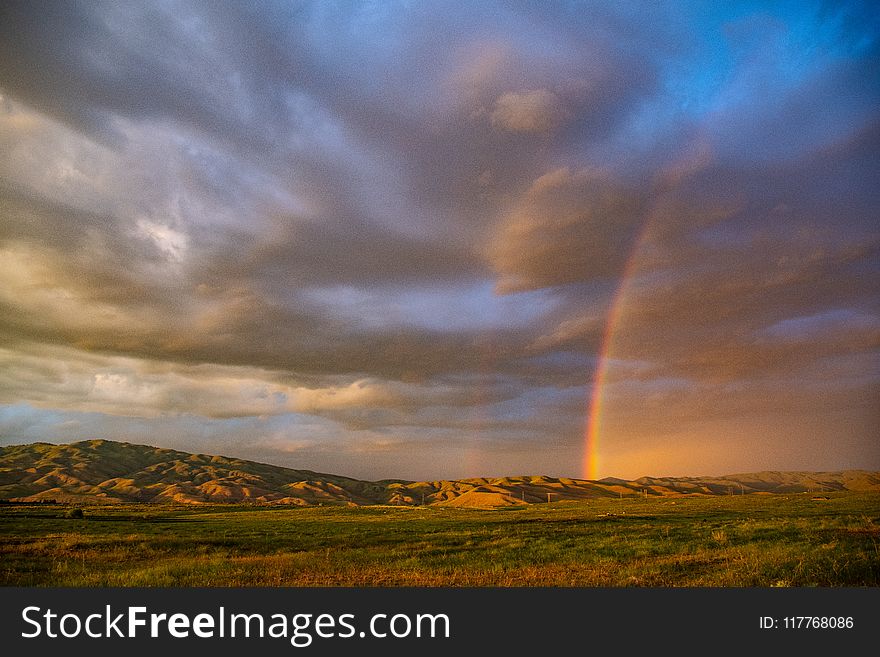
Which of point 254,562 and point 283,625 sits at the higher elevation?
point 283,625

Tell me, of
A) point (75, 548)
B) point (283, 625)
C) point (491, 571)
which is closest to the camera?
point (283, 625)

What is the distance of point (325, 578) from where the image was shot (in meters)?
21.9

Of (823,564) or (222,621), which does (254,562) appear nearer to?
(222,621)

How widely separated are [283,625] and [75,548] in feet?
102

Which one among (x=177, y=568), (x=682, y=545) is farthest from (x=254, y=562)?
(x=682, y=545)

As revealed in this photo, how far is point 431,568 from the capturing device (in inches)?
962

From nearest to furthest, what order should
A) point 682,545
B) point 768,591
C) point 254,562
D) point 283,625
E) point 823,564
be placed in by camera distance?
point 283,625 < point 768,591 < point 823,564 < point 254,562 < point 682,545

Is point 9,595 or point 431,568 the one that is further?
point 431,568

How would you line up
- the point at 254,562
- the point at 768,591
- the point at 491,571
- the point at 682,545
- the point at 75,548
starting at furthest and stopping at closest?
1. the point at 75,548
2. the point at 682,545
3. the point at 254,562
4. the point at 491,571
5. the point at 768,591

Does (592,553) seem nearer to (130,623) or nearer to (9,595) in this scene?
(130,623)

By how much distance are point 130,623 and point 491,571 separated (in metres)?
14.1

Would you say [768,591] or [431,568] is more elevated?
[768,591]

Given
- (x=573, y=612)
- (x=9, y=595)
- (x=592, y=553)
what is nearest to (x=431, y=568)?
(x=592, y=553)

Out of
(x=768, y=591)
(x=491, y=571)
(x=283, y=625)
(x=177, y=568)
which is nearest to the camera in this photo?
(x=283, y=625)
